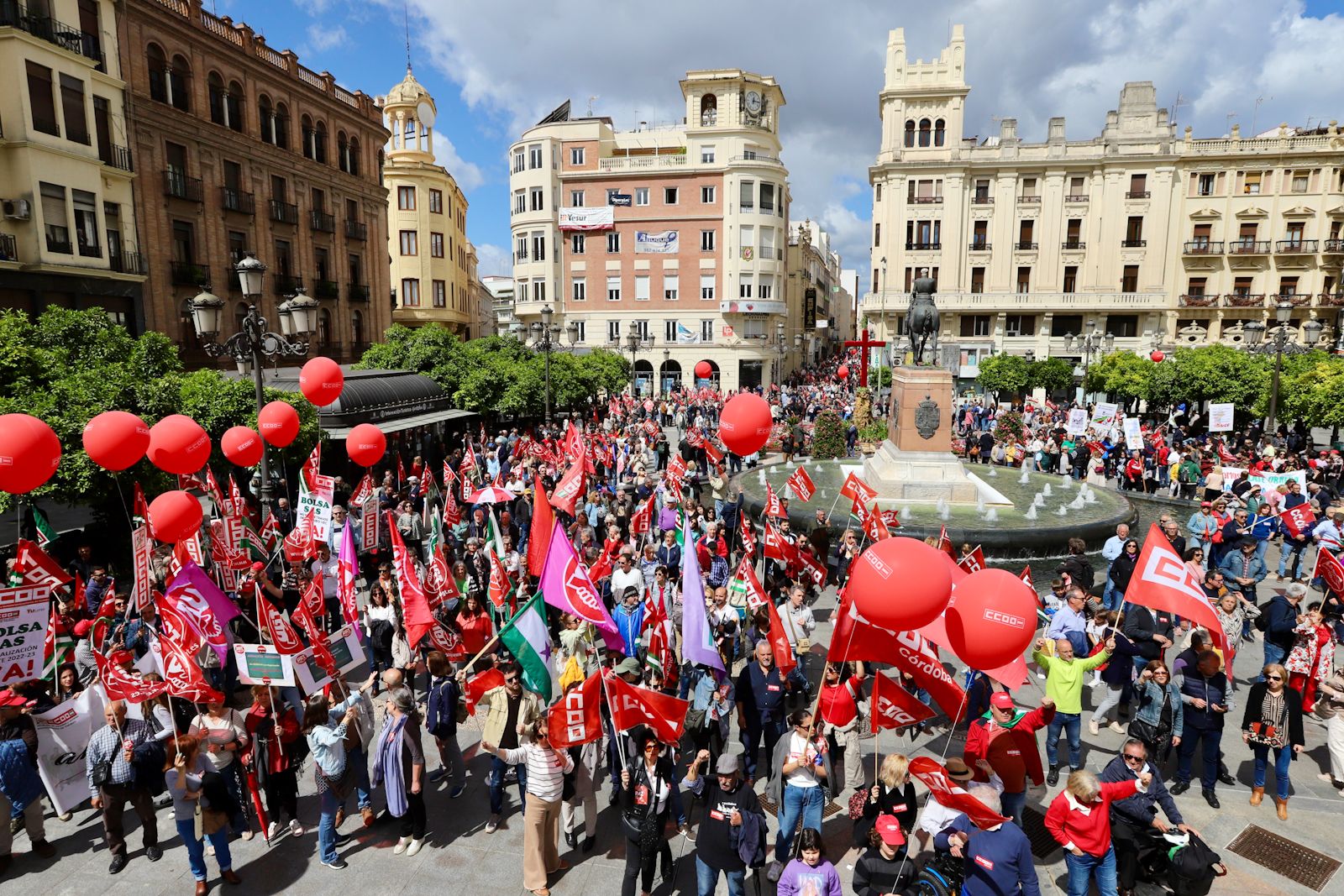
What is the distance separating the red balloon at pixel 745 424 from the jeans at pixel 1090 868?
23.4 ft

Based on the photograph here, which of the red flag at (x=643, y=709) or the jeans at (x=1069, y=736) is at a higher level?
the red flag at (x=643, y=709)

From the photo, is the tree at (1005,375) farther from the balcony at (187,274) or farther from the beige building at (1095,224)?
the balcony at (187,274)

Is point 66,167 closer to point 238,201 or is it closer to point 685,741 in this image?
point 238,201

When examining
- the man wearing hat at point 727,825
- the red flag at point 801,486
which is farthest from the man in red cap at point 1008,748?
the red flag at point 801,486

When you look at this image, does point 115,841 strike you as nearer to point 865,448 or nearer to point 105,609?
point 105,609

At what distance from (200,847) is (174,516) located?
5513 millimetres

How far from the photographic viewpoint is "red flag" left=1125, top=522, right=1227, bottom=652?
749 centimetres

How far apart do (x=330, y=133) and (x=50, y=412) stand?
2854 cm

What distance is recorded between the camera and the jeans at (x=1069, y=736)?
784 cm

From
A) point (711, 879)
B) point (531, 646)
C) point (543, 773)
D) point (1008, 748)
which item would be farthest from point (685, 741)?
point (1008, 748)

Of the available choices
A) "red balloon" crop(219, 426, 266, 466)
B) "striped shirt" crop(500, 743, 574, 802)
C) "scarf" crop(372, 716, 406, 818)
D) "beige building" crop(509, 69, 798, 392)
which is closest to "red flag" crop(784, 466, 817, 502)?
"striped shirt" crop(500, 743, 574, 802)

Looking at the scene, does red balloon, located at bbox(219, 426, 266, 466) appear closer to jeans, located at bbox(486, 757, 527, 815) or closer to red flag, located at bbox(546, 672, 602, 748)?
jeans, located at bbox(486, 757, 527, 815)

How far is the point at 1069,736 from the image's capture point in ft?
26.1

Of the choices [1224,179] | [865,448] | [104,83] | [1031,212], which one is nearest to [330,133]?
[104,83]
